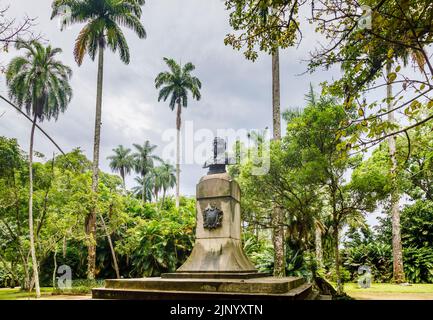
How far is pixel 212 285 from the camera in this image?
6.98 metres

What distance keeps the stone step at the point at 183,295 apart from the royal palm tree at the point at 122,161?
51.2 metres

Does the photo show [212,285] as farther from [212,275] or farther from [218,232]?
[218,232]

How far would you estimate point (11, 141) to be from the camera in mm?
21625

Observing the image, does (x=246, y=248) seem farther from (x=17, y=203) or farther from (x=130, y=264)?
(x=17, y=203)

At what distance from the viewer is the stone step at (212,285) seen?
A: 6570 mm

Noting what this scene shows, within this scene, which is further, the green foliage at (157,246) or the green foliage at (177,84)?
the green foliage at (177,84)

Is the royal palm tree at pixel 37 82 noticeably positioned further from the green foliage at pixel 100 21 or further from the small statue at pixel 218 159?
the small statue at pixel 218 159

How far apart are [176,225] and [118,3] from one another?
14057mm

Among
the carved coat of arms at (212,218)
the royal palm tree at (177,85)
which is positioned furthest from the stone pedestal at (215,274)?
the royal palm tree at (177,85)

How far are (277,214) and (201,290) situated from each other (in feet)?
30.2
